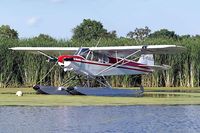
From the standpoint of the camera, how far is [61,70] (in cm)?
3148

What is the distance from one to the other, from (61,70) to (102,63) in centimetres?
615

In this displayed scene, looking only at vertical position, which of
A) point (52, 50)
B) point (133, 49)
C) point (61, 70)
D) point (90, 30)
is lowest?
point (61, 70)

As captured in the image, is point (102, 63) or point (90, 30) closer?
point (102, 63)

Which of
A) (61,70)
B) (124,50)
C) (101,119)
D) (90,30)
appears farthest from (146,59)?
(90,30)

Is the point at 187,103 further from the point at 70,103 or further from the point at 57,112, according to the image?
the point at 57,112

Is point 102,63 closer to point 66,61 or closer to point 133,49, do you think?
point 133,49

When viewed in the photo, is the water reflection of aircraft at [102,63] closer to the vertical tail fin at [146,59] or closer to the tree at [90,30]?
the vertical tail fin at [146,59]

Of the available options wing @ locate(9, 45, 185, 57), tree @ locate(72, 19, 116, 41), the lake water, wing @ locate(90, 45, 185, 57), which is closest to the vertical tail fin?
wing @ locate(9, 45, 185, 57)

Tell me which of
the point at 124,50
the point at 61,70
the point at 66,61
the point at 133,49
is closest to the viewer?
the point at 66,61

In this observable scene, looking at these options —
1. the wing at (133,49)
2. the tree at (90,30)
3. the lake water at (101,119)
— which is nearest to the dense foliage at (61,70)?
the wing at (133,49)

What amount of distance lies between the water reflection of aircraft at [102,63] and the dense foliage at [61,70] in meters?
3.12

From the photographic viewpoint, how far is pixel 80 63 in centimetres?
2461

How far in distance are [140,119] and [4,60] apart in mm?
18483

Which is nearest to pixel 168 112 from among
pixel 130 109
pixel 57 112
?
pixel 130 109
